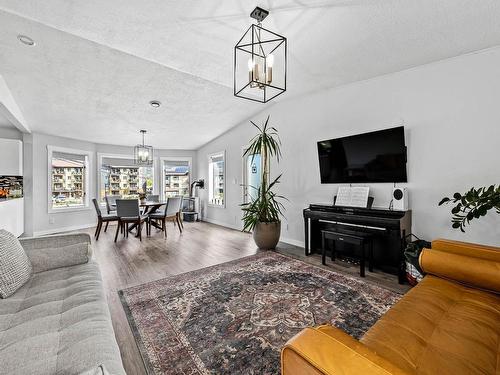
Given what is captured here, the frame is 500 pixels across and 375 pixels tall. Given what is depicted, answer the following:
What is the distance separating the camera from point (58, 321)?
1.18 m

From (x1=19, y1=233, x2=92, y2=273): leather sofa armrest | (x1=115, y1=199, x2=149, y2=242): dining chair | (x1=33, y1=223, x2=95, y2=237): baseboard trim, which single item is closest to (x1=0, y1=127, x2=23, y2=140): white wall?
(x1=33, y1=223, x2=95, y2=237): baseboard trim

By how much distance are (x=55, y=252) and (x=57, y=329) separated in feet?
3.52

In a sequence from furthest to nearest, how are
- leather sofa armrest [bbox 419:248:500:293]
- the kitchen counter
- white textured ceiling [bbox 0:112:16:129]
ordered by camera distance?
white textured ceiling [bbox 0:112:16:129], the kitchen counter, leather sofa armrest [bbox 419:248:500:293]

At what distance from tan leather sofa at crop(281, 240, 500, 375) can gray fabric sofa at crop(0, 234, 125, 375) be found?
24.0 inches

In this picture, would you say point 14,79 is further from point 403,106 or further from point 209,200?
point 403,106

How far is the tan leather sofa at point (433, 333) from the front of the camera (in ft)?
2.31

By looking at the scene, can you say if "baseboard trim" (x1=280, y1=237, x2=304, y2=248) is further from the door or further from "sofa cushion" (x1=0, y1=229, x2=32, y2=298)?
"sofa cushion" (x1=0, y1=229, x2=32, y2=298)

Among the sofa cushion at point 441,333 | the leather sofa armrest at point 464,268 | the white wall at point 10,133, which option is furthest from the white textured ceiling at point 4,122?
the leather sofa armrest at point 464,268

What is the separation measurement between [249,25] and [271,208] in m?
2.63

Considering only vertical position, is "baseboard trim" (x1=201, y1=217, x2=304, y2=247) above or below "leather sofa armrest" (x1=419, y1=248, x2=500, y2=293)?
below

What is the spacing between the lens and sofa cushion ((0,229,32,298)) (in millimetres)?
1461

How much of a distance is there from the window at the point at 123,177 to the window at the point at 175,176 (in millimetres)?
428

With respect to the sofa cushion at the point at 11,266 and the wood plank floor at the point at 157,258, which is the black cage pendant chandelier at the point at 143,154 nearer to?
the wood plank floor at the point at 157,258

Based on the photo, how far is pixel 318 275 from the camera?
9.47ft
